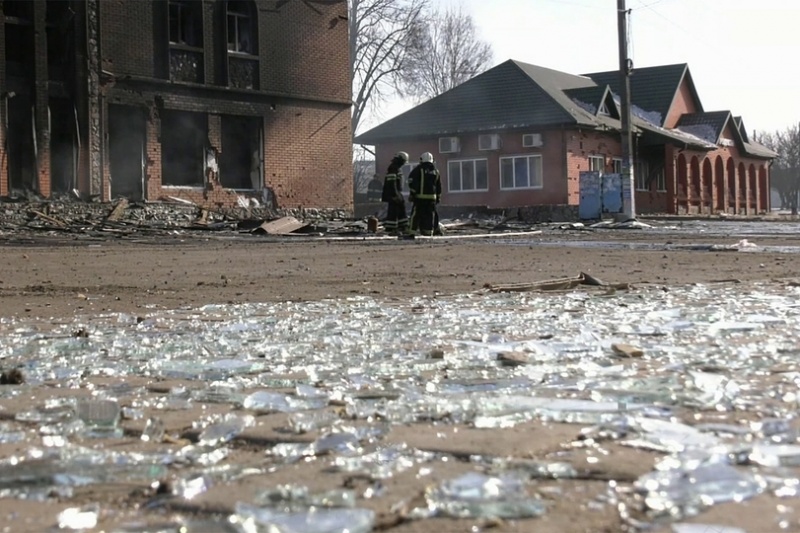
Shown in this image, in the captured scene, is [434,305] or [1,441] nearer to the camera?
[1,441]

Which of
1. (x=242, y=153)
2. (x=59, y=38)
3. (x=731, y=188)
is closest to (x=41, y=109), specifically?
(x=59, y=38)

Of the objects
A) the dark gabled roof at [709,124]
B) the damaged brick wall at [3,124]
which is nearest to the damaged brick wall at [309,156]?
the damaged brick wall at [3,124]

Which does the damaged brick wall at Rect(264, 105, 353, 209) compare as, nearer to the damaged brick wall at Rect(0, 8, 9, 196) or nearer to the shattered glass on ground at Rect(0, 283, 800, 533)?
the damaged brick wall at Rect(0, 8, 9, 196)

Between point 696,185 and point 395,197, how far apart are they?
31681 millimetres

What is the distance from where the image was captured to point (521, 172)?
39969mm

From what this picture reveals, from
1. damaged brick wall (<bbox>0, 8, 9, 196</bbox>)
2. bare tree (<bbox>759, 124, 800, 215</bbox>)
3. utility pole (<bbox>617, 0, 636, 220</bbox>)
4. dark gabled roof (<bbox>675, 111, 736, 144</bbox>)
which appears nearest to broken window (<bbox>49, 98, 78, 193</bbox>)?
damaged brick wall (<bbox>0, 8, 9, 196</bbox>)

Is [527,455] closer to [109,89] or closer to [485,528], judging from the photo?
[485,528]

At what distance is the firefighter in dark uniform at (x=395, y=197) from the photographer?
65.9ft

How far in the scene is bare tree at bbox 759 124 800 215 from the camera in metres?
85.0

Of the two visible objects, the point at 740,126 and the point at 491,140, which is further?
the point at 740,126

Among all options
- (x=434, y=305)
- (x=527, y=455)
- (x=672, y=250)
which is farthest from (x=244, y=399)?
(x=672, y=250)

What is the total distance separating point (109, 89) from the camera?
2241 cm

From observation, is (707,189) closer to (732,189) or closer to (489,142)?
(732,189)

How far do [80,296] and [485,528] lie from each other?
597 cm
